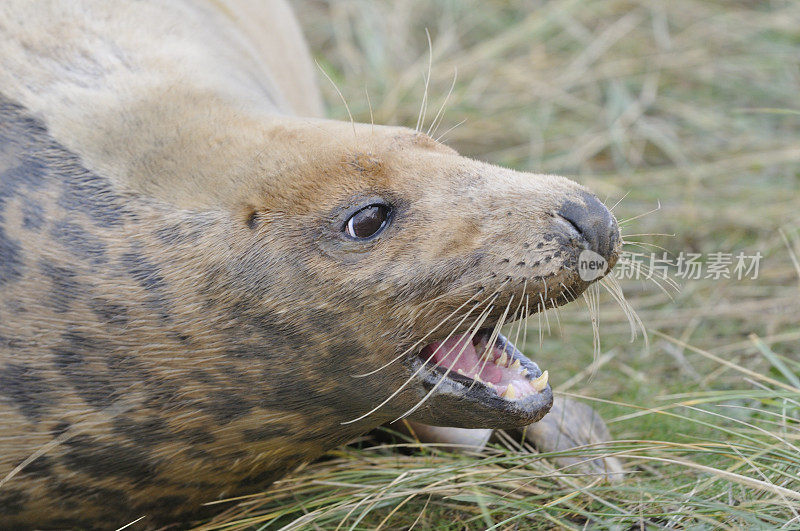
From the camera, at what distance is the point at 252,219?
115 inches

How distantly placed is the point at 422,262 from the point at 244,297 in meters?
0.50

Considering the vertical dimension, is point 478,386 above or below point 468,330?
below

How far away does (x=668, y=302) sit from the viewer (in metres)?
5.09

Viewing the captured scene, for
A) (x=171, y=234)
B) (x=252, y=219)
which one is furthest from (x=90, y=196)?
(x=252, y=219)

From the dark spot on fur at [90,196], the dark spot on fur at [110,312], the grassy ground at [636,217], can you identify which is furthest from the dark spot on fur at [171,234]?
the grassy ground at [636,217]

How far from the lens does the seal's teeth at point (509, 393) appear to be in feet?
9.21

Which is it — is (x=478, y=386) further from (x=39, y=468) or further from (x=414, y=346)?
(x=39, y=468)

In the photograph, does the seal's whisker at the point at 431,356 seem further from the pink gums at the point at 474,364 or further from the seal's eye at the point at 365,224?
Result: the seal's eye at the point at 365,224

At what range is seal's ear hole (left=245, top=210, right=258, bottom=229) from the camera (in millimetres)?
2902

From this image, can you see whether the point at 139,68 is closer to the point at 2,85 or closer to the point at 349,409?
the point at 2,85

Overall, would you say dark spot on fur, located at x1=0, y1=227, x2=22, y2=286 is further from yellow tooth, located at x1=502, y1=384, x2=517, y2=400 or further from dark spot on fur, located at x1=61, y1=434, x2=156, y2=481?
yellow tooth, located at x1=502, y1=384, x2=517, y2=400

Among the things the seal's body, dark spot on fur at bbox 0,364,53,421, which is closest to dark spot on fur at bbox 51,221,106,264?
the seal's body

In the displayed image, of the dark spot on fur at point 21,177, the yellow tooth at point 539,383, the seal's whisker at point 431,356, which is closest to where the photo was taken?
the seal's whisker at point 431,356

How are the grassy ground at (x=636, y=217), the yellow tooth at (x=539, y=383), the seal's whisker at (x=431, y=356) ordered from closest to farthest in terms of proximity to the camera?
the seal's whisker at (x=431, y=356), the yellow tooth at (x=539, y=383), the grassy ground at (x=636, y=217)
